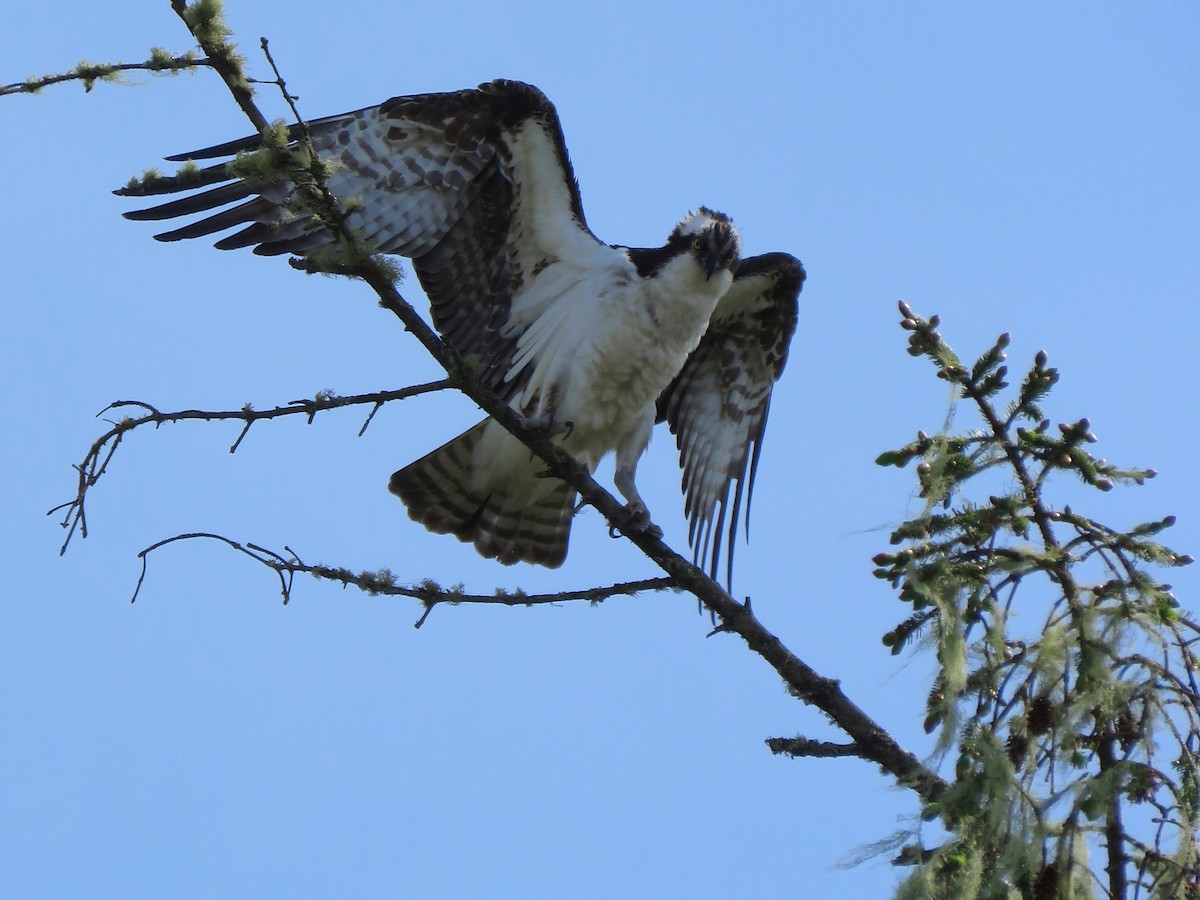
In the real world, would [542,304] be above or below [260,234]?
above

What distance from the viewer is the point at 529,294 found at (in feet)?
22.0

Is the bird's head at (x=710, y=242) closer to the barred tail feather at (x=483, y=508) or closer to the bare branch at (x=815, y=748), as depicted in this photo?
the barred tail feather at (x=483, y=508)

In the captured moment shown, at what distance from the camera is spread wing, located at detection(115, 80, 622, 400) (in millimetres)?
5496

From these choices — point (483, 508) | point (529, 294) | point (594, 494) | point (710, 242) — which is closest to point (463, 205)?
point (529, 294)

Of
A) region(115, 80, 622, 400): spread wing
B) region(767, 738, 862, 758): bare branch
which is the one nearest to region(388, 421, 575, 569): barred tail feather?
region(115, 80, 622, 400): spread wing

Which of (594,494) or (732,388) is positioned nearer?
(594,494)

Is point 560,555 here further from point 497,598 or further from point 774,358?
point 497,598

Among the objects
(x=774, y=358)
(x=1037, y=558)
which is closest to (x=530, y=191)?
(x=774, y=358)

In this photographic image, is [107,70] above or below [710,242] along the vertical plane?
below

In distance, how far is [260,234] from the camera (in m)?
5.46

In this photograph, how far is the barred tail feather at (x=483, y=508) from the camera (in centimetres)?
700

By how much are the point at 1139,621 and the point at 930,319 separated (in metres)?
1.12

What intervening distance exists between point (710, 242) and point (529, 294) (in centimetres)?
96

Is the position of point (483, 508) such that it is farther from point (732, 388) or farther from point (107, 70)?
point (107, 70)
